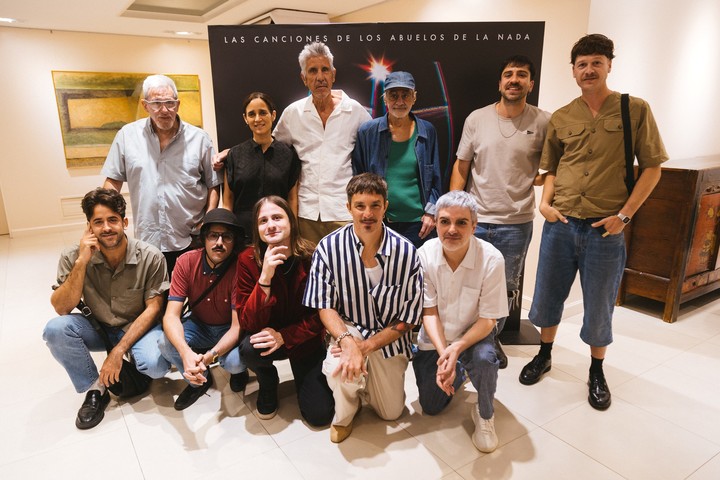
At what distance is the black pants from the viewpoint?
2264 millimetres

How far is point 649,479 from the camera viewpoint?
192 cm

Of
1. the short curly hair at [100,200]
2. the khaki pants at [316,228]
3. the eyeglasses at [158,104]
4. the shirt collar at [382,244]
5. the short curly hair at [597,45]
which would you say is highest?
the short curly hair at [597,45]

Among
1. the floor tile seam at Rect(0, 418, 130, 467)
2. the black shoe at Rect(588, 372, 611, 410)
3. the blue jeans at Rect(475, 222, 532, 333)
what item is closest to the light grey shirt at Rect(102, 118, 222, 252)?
the floor tile seam at Rect(0, 418, 130, 467)

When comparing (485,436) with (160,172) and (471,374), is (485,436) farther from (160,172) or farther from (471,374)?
Answer: (160,172)

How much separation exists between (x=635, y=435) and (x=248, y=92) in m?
2.88

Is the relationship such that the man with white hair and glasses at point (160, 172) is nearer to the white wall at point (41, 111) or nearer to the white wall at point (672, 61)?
the white wall at point (672, 61)

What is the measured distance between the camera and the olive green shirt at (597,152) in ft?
7.20

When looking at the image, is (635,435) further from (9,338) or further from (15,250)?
(15,250)

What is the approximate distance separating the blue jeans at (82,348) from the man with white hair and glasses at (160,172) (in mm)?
598

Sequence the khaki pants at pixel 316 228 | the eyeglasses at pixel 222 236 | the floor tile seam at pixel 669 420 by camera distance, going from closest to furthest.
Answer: the floor tile seam at pixel 669 420, the eyeglasses at pixel 222 236, the khaki pants at pixel 316 228

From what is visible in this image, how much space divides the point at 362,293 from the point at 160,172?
Result: 1.43 meters

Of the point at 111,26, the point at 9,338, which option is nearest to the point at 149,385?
the point at 9,338

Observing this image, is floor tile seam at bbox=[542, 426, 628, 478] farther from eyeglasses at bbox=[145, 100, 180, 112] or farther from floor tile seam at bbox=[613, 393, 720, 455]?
eyeglasses at bbox=[145, 100, 180, 112]

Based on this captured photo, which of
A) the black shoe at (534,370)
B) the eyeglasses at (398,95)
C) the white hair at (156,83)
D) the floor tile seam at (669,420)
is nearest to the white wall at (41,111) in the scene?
the white hair at (156,83)
